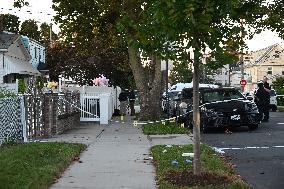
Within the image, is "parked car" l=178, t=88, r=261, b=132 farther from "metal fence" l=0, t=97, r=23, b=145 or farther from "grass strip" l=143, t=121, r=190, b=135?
"metal fence" l=0, t=97, r=23, b=145

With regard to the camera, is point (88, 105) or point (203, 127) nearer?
point (203, 127)

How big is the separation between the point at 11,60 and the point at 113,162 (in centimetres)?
2448

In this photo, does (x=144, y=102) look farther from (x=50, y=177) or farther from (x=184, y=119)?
(x=50, y=177)

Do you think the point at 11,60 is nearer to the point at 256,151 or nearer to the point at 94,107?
the point at 94,107

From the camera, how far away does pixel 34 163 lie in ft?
32.0

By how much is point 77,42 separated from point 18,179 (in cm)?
2038

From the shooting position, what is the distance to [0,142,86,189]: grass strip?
7.81 meters

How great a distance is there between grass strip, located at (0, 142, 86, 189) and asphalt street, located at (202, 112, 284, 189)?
3.11m

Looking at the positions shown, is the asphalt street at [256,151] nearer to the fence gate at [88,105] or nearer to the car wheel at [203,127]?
the car wheel at [203,127]

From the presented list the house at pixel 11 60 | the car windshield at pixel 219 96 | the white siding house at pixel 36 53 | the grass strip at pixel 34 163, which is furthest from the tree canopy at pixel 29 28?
the grass strip at pixel 34 163

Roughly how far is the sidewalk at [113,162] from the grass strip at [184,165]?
167 millimetres

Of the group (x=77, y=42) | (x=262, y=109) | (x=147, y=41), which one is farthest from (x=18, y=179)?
(x=77, y=42)

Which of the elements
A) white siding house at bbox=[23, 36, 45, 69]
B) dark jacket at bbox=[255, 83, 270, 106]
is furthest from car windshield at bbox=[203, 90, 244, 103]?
white siding house at bbox=[23, 36, 45, 69]

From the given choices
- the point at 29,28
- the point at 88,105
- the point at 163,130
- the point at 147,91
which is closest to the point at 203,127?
the point at 163,130
